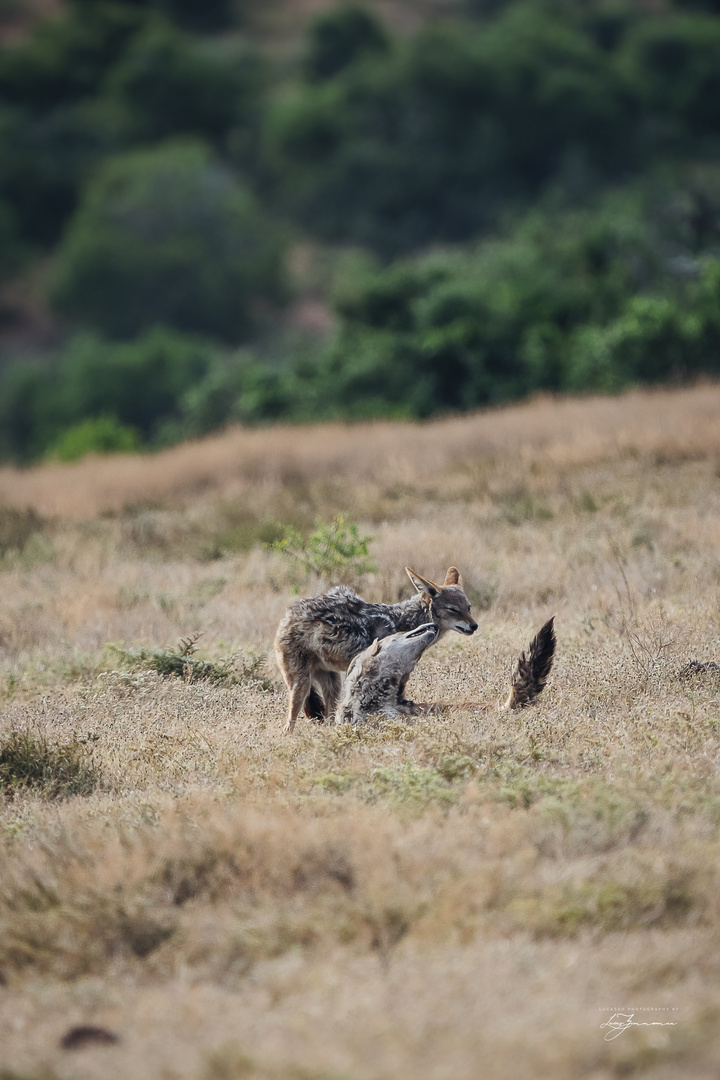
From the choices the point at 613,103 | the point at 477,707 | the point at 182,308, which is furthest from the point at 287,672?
the point at 613,103

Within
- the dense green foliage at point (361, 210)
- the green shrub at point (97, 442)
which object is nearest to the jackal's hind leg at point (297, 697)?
the dense green foliage at point (361, 210)

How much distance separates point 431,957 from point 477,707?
307cm

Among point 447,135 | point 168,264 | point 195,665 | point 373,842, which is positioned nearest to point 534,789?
point 373,842

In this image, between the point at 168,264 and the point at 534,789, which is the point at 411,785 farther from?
the point at 168,264

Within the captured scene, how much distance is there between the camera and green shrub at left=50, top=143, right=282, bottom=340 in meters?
67.1

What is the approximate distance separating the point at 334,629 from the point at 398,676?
565 mm

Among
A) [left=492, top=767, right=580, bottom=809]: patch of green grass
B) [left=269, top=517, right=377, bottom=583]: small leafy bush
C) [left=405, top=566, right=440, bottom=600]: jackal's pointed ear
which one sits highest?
[left=405, top=566, right=440, bottom=600]: jackal's pointed ear

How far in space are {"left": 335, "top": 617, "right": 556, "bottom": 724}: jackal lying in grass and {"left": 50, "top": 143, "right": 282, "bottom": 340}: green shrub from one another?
60716mm

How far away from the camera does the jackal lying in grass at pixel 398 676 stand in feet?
22.8

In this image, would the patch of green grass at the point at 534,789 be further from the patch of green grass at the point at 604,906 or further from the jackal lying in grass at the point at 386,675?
the jackal lying in grass at the point at 386,675

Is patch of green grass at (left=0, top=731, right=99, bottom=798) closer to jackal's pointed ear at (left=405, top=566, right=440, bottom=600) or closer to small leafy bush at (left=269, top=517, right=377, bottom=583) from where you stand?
jackal's pointed ear at (left=405, top=566, right=440, bottom=600)

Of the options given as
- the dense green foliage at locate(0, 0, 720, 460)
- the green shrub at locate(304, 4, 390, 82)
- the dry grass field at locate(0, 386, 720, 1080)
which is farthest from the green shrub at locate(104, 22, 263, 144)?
the dry grass field at locate(0, 386, 720, 1080)

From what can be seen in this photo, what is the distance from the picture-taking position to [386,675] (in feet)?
23.0

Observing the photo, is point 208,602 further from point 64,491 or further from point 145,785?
point 64,491
